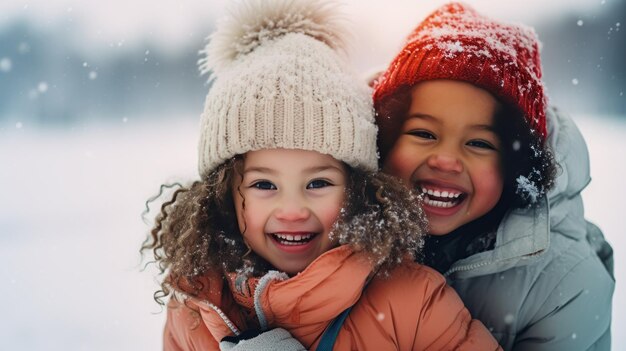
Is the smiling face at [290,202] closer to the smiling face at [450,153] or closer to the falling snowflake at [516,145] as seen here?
the smiling face at [450,153]

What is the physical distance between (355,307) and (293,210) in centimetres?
35

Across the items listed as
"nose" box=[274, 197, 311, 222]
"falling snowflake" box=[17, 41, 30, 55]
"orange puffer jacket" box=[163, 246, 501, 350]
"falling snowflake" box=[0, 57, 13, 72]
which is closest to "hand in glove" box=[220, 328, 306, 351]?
"orange puffer jacket" box=[163, 246, 501, 350]

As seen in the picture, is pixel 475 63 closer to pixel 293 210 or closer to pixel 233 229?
pixel 293 210

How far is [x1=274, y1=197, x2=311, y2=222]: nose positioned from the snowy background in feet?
1.93

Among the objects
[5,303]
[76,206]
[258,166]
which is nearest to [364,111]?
[258,166]

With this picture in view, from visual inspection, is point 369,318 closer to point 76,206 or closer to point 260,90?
point 260,90

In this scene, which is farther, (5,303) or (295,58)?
(5,303)

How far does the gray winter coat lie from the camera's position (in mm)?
1708

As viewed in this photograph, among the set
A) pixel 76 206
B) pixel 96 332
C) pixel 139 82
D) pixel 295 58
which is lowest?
pixel 96 332

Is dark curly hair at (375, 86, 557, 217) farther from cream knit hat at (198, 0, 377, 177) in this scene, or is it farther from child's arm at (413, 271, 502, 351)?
child's arm at (413, 271, 502, 351)

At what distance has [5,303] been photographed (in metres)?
3.31

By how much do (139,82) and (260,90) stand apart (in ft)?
25.1

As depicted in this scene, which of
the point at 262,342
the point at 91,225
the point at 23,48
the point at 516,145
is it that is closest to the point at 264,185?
the point at 262,342

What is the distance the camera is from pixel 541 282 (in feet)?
5.82
